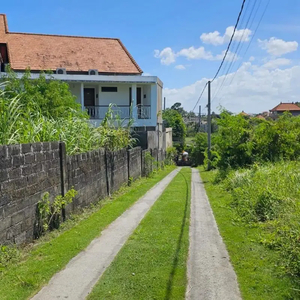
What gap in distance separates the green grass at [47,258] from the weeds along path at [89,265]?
125 millimetres

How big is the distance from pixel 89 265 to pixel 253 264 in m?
2.46

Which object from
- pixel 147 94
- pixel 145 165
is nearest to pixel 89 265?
pixel 145 165

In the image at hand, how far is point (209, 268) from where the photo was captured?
482 cm

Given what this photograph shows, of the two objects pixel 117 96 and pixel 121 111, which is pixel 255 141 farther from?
pixel 117 96

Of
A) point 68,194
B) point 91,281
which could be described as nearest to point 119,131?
point 68,194

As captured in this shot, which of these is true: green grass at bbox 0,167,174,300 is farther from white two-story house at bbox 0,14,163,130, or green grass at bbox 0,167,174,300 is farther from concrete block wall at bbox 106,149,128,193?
white two-story house at bbox 0,14,163,130

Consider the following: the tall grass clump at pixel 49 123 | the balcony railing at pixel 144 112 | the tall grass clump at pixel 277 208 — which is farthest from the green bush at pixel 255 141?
the balcony railing at pixel 144 112

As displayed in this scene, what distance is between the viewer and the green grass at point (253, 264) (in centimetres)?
403

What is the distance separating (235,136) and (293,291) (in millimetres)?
11904

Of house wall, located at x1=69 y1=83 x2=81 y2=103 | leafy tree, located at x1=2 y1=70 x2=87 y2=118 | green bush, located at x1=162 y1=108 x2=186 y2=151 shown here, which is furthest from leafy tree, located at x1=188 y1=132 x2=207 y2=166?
leafy tree, located at x1=2 y1=70 x2=87 y2=118

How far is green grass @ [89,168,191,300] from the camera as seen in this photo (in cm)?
402

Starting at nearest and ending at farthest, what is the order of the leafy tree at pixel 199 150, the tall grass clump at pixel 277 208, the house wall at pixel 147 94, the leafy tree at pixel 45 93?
1. the tall grass clump at pixel 277 208
2. the leafy tree at pixel 45 93
3. the house wall at pixel 147 94
4. the leafy tree at pixel 199 150

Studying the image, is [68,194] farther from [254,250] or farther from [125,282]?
[254,250]

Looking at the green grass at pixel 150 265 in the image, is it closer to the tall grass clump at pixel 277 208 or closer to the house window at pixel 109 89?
the tall grass clump at pixel 277 208
